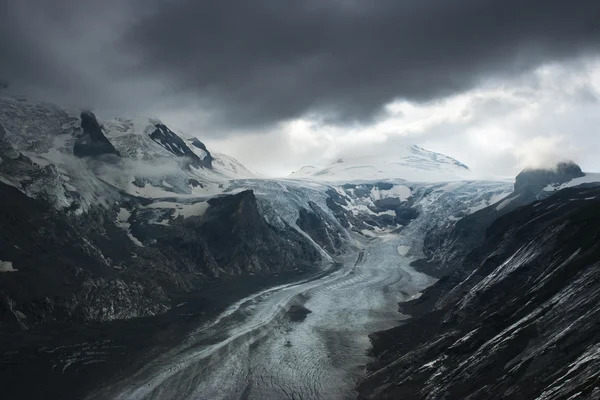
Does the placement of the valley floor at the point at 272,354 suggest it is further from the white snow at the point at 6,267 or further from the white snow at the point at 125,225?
the white snow at the point at 125,225

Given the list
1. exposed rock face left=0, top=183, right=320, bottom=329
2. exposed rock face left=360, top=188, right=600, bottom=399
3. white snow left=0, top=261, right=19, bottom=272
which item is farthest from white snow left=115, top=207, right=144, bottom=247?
exposed rock face left=360, top=188, right=600, bottom=399

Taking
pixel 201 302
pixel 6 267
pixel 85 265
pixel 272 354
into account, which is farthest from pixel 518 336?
pixel 85 265

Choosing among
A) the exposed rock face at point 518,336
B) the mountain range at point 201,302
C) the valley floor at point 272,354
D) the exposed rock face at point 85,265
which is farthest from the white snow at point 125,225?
the exposed rock face at point 518,336

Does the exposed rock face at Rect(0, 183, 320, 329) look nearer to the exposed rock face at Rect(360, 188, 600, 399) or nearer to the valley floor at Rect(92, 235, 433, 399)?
the valley floor at Rect(92, 235, 433, 399)

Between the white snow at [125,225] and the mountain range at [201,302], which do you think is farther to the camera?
the white snow at [125,225]

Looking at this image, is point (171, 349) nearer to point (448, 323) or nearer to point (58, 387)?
point (58, 387)
